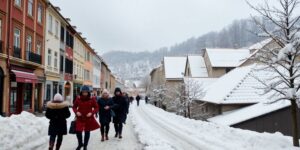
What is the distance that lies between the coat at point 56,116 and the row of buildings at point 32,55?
13.0 meters

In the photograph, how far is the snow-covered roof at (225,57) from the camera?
53.5 metres

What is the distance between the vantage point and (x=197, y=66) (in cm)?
5884

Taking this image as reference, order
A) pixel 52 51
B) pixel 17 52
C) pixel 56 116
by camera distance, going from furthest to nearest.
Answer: pixel 52 51 < pixel 17 52 < pixel 56 116

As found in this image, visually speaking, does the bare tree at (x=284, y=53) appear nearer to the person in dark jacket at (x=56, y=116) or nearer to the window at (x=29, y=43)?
the person in dark jacket at (x=56, y=116)

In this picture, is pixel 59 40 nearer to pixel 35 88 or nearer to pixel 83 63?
pixel 35 88

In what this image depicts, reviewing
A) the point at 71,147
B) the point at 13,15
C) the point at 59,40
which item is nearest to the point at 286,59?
the point at 71,147

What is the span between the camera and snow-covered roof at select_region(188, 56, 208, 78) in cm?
5694

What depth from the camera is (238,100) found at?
1120 inches

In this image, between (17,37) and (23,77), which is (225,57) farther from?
(23,77)

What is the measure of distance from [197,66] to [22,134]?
49459 mm

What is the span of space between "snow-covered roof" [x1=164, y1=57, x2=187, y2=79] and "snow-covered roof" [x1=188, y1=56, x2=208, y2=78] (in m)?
4.64

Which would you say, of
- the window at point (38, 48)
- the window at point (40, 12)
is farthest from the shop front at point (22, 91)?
the window at point (40, 12)

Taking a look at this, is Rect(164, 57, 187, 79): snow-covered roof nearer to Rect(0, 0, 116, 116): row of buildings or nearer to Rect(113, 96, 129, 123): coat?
Rect(0, 0, 116, 116): row of buildings

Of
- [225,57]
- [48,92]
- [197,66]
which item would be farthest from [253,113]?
[197,66]
